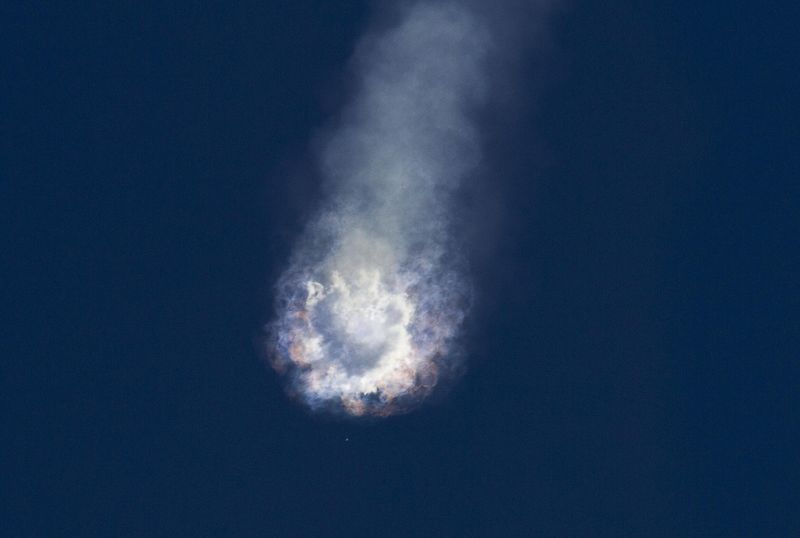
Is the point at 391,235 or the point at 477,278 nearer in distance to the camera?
the point at 477,278

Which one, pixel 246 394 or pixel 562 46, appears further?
pixel 562 46

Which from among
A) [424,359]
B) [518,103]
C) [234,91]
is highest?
[234,91]

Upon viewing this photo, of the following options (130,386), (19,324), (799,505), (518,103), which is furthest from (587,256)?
(19,324)

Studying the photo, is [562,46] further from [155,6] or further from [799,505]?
[799,505]

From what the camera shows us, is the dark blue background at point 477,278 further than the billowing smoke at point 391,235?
No

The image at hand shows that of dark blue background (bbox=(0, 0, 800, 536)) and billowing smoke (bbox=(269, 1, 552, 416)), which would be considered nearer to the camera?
dark blue background (bbox=(0, 0, 800, 536))
